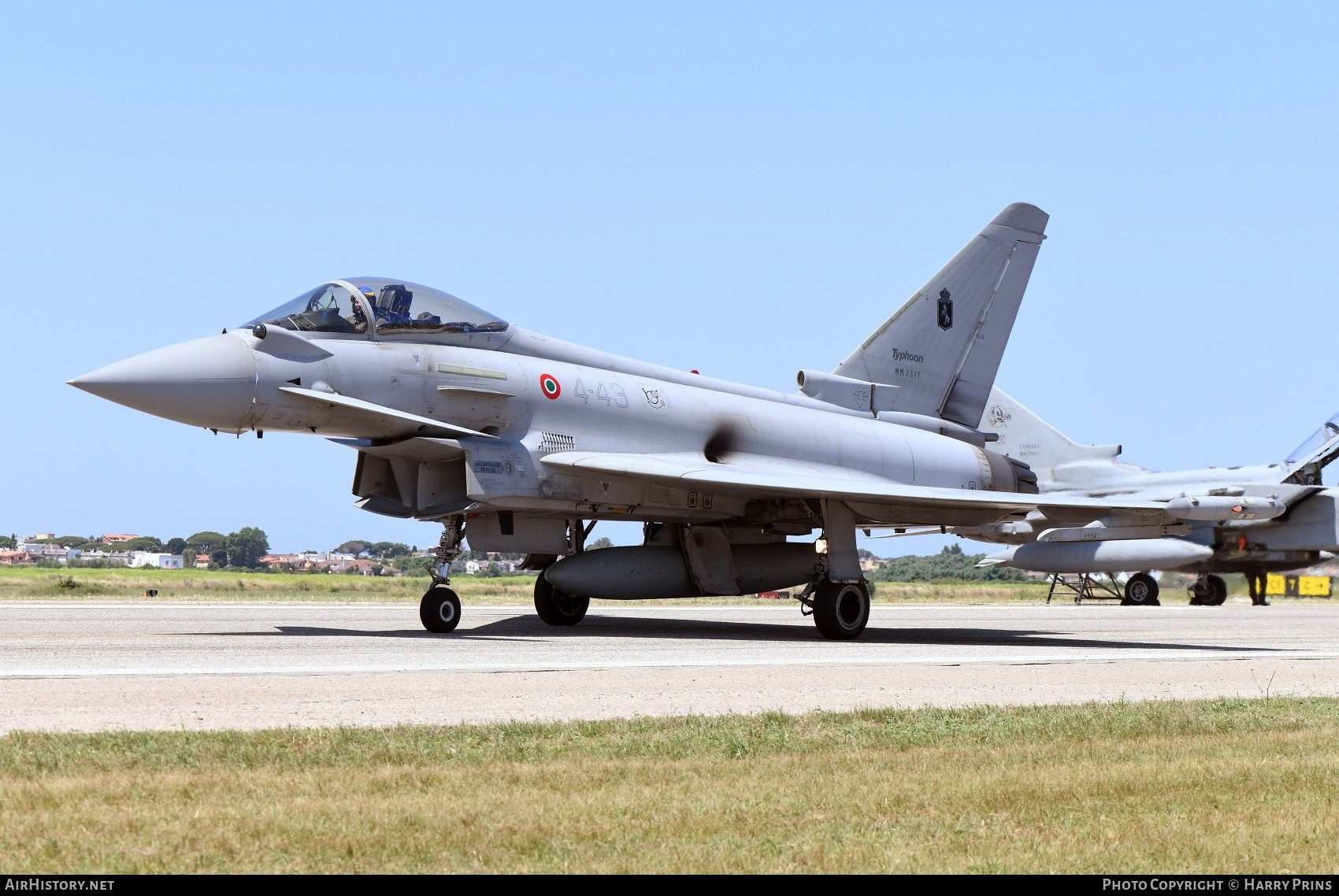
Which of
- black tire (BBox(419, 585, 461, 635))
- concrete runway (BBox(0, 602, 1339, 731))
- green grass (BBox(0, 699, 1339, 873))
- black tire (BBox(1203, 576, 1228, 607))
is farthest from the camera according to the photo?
black tire (BBox(1203, 576, 1228, 607))

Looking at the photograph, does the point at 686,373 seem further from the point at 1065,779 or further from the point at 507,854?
the point at 507,854

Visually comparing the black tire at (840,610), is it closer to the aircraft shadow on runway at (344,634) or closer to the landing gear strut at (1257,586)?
the aircraft shadow on runway at (344,634)

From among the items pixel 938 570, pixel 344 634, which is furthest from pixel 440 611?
pixel 938 570

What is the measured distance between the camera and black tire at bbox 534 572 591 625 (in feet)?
56.4

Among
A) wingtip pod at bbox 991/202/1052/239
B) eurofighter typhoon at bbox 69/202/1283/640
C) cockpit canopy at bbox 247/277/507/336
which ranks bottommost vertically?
eurofighter typhoon at bbox 69/202/1283/640

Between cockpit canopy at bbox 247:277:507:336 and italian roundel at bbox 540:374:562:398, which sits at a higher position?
cockpit canopy at bbox 247:277:507:336

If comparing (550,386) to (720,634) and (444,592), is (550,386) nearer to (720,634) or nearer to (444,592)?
(444,592)

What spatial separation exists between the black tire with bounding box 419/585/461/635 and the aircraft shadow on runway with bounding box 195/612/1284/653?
160 millimetres

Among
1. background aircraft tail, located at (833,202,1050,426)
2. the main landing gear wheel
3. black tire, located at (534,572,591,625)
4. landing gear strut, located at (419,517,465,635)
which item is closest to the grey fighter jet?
the main landing gear wheel

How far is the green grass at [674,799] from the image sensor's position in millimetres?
4164

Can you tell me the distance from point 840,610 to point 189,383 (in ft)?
26.4

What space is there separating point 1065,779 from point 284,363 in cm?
1014

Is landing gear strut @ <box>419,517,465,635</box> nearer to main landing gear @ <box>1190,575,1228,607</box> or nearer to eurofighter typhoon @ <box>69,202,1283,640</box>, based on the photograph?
eurofighter typhoon @ <box>69,202,1283,640</box>

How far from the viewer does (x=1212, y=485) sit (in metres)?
35.4
